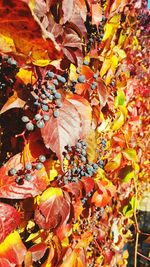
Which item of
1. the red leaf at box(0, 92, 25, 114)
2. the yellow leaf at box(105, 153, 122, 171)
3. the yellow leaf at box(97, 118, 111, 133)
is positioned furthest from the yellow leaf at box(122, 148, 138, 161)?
the red leaf at box(0, 92, 25, 114)

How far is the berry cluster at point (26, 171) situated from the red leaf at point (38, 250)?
0.25m

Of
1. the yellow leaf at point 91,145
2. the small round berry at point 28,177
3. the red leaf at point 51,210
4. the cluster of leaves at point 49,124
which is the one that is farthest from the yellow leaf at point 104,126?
the small round berry at point 28,177

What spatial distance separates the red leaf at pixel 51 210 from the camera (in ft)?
3.15

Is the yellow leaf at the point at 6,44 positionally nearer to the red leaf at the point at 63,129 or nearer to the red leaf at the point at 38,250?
the red leaf at the point at 63,129

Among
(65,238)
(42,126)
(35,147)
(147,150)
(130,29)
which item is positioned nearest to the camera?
(42,126)

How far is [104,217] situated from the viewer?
1.69 metres

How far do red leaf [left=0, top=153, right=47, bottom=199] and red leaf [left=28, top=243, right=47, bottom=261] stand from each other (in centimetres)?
20

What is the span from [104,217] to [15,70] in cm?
103

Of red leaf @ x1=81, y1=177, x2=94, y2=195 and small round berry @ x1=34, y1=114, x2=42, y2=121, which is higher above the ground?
small round berry @ x1=34, y1=114, x2=42, y2=121

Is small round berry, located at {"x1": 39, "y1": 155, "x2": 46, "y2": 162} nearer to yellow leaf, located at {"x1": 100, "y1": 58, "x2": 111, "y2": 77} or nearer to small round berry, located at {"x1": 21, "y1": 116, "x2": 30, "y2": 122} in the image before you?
small round berry, located at {"x1": 21, "y1": 116, "x2": 30, "y2": 122}

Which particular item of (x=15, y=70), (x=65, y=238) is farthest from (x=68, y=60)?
(x=65, y=238)

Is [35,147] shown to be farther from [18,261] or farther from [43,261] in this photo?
[43,261]

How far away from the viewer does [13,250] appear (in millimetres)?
911

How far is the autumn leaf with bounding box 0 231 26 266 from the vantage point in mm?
892
